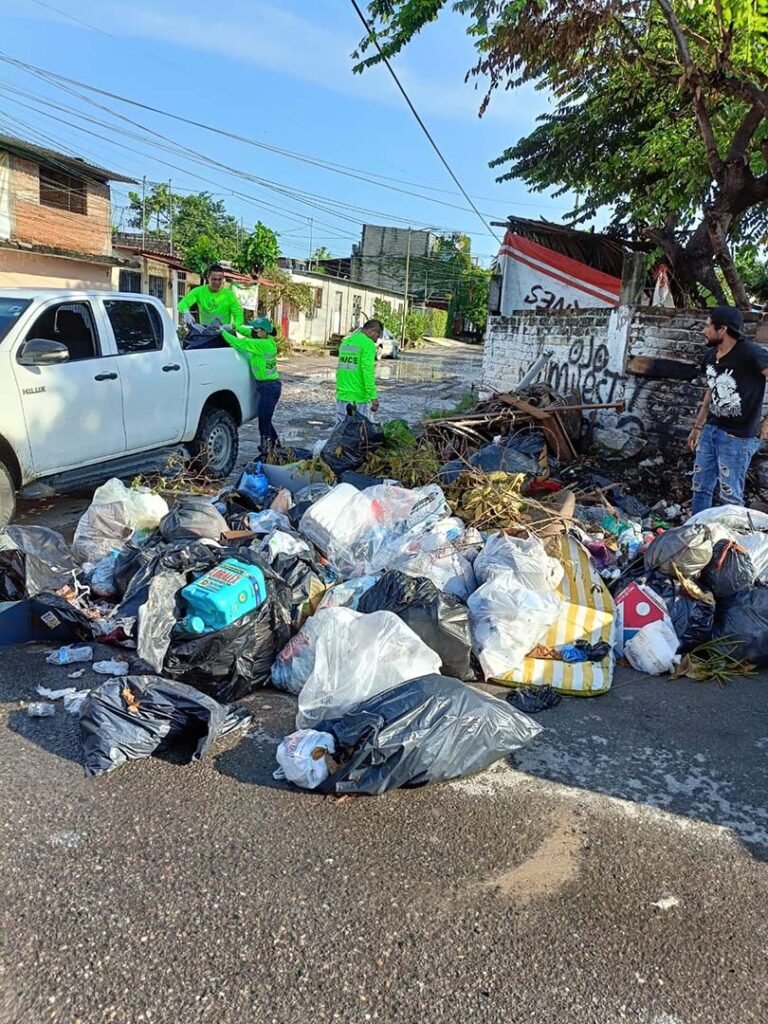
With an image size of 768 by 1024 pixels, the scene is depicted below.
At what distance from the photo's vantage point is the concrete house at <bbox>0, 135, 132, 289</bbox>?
72.7ft

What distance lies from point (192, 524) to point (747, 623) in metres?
3.26

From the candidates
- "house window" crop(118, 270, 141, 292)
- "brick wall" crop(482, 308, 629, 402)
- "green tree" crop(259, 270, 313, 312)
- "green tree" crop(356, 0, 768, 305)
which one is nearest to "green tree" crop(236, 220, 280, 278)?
"green tree" crop(259, 270, 313, 312)

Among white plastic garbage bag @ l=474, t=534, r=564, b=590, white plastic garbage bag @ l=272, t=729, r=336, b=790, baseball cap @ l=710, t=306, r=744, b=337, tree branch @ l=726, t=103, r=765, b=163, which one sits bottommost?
white plastic garbage bag @ l=272, t=729, r=336, b=790

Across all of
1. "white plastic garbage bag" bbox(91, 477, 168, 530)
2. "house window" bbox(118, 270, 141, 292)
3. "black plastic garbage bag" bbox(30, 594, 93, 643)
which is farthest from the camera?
"house window" bbox(118, 270, 141, 292)

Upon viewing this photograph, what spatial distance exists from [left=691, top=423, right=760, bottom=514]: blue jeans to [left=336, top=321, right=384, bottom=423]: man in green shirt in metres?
3.45

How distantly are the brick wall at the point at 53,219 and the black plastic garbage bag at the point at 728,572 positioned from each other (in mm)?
23302

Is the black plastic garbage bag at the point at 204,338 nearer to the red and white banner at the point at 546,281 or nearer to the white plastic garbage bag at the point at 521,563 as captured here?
the white plastic garbage bag at the point at 521,563

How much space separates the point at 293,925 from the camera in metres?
2.16

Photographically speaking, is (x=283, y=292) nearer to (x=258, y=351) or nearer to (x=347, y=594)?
(x=258, y=351)

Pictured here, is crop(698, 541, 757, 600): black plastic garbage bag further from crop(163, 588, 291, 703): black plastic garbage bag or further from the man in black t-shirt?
crop(163, 588, 291, 703): black plastic garbage bag

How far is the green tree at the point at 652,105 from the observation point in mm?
6645

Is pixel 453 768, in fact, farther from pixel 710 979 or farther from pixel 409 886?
pixel 710 979

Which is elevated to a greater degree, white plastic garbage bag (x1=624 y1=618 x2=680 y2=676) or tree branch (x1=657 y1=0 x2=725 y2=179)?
tree branch (x1=657 y1=0 x2=725 y2=179)

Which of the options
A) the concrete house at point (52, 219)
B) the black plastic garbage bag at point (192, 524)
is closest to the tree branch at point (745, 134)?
the black plastic garbage bag at point (192, 524)
